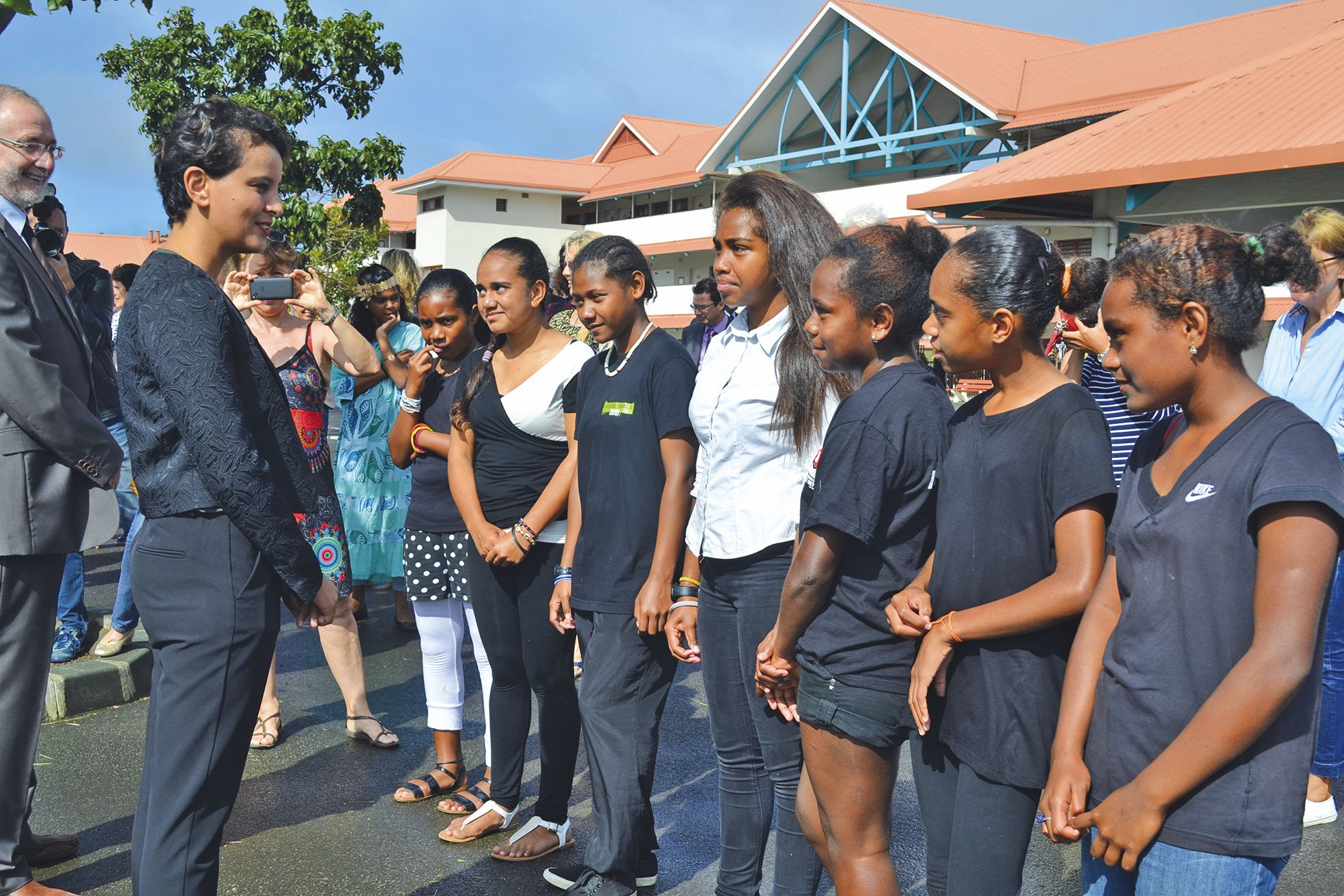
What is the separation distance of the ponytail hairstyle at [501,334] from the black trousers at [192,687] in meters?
1.58

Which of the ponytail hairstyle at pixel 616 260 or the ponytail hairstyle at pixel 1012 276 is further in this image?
the ponytail hairstyle at pixel 616 260

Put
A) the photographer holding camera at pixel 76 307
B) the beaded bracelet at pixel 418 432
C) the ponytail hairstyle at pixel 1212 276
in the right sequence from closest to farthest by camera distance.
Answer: the ponytail hairstyle at pixel 1212 276 < the beaded bracelet at pixel 418 432 < the photographer holding camera at pixel 76 307

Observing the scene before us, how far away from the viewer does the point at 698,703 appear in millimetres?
5758

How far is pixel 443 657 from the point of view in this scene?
4535 millimetres

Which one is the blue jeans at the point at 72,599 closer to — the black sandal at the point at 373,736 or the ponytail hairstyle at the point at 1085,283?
the black sandal at the point at 373,736

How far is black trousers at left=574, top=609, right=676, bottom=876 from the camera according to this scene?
11.3ft

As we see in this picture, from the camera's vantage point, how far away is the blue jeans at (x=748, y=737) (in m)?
3.02

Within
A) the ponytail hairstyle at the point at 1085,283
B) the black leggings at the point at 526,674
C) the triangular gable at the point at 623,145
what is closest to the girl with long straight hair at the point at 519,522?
the black leggings at the point at 526,674

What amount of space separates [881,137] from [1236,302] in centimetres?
2341

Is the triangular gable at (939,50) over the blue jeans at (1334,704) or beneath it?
over

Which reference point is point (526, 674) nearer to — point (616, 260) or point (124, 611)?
point (616, 260)

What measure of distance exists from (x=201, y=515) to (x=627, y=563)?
4.23ft

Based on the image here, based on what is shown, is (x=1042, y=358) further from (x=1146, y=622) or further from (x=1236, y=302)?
(x=1146, y=622)

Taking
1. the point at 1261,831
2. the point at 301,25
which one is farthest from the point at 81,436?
the point at 301,25
